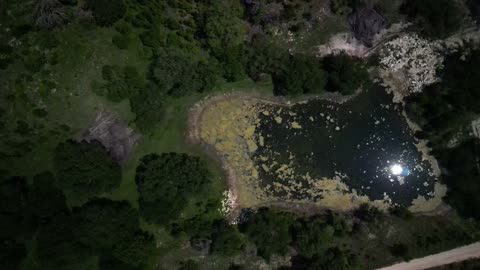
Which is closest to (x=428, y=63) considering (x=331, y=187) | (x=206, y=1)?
(x=331, y=187)

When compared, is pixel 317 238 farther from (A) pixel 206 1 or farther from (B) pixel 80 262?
(A) pixel 206 1

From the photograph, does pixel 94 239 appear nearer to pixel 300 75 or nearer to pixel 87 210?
pixel 87 210

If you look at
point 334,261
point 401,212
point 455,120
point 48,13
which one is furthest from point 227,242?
point 48,13

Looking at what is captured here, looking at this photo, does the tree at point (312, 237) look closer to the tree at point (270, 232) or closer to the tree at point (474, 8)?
the tree at point (270, 232)

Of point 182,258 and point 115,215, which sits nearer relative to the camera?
point 115,215

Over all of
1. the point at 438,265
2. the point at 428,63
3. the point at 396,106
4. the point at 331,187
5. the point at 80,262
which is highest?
the point at 428,63

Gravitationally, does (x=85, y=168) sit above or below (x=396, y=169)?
below
